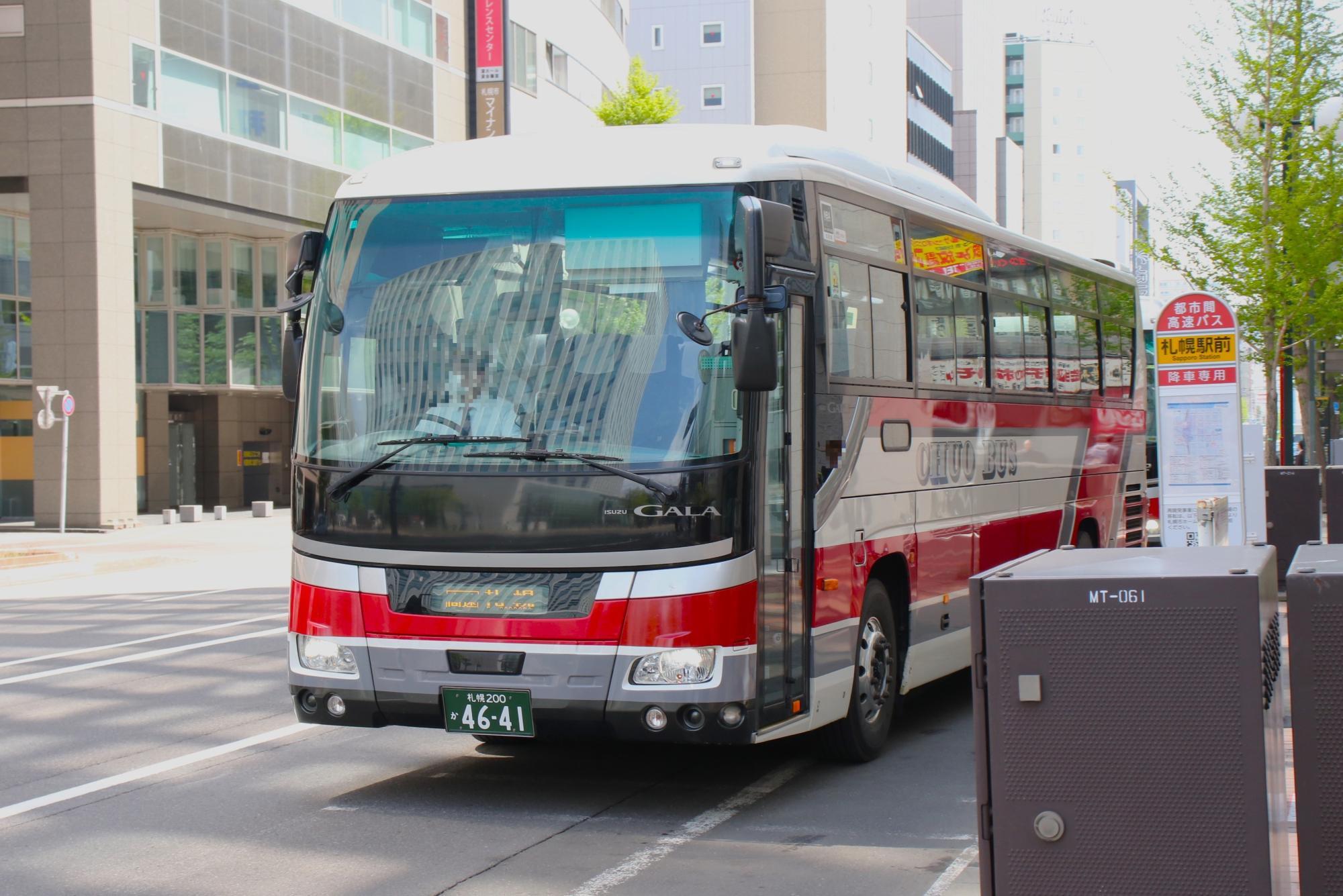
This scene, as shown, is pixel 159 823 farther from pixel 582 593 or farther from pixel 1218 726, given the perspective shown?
pixel 1218 726

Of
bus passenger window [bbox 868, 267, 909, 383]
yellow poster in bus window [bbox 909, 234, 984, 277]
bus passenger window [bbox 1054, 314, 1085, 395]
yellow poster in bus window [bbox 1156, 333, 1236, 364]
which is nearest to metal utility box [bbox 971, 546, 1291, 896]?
bus passenger window [bbox 868, 267, 909, 383]

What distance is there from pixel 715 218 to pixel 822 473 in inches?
57.7

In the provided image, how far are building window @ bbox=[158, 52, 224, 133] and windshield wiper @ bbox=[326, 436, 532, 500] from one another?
29.9 metres

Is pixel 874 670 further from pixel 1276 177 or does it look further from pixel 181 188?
pixel 181 188

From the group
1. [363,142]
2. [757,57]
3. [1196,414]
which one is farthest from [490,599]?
[757,57]

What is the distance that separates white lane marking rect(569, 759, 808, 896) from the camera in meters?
6.20

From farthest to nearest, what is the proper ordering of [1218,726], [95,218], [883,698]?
[95,218] → [883,698] → [1218,726]

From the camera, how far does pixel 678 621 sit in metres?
7.07

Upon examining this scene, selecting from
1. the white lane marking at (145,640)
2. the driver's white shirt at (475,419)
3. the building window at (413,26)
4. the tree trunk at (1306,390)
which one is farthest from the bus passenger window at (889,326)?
the building window at (413,26)

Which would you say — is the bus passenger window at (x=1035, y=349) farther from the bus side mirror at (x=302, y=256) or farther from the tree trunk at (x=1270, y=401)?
the tree trunk at (x=1270, y=401)

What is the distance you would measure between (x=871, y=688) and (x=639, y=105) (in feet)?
98.3

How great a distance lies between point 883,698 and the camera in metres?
8.94

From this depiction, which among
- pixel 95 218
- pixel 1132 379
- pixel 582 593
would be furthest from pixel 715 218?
pixel 95 218

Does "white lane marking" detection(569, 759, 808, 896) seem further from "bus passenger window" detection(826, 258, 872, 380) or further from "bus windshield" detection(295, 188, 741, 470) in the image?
"bus passenger window" detection(826, 258, 872, 380)
